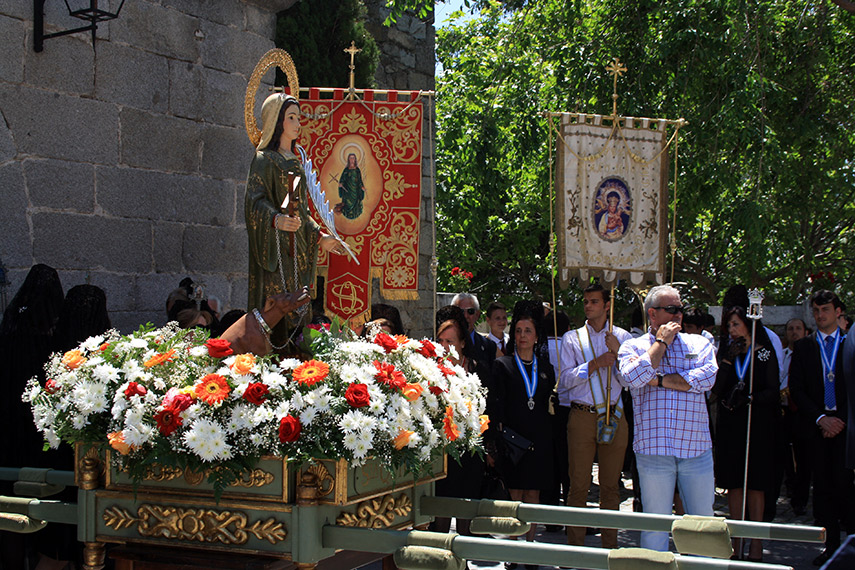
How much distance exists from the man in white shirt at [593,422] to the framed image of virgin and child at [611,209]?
83 centimetres

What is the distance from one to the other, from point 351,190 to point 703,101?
457 centimetres

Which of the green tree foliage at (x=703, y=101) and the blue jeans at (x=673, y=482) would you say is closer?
the blue jeans at (x=673, y=482)

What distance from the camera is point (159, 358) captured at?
349cm

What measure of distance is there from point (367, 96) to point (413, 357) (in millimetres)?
4087

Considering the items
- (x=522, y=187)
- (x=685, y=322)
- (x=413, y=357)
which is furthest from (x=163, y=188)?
(x=522, y=187)

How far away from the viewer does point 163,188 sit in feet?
21.8

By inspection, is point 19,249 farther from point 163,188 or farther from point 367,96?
point 367,96

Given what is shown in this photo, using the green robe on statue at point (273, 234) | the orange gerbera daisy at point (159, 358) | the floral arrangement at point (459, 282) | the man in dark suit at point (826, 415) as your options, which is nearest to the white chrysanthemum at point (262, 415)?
the orange gerbera daisy at point (159, 358)

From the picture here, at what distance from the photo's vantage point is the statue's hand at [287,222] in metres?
4.34

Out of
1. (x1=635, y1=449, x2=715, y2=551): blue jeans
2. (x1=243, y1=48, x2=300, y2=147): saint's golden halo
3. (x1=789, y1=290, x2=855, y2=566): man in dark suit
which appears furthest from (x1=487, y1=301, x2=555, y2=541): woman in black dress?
(x1=243, y1=48, x2=300, y2=147): saint's golden halo

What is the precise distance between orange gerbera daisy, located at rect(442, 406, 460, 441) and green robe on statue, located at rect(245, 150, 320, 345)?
1090 mm

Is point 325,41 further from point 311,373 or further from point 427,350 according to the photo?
point 311,373

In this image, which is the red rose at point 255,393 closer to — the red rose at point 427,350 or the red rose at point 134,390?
the red rose at point 134,390

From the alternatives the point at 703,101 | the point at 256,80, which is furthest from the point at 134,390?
the point at 703,101
